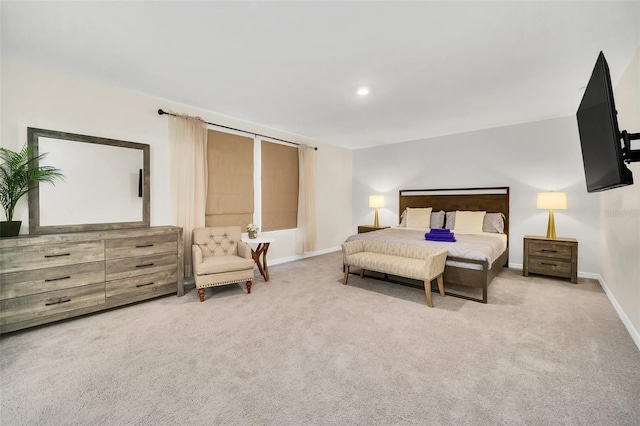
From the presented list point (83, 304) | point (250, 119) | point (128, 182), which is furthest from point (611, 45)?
point (83, 304)

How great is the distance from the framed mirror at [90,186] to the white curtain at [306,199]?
2801 millimetres

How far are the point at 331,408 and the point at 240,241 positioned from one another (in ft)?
9.39

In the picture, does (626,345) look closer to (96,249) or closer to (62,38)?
(96,249)

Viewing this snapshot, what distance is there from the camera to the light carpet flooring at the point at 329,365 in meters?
1.57

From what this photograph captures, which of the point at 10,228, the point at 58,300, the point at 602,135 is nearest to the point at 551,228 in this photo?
the point at 602,135

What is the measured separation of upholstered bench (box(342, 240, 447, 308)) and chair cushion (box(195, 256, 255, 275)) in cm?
145

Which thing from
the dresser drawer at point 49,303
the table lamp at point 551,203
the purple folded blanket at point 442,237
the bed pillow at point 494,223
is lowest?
the dresser drawer at point 49,303

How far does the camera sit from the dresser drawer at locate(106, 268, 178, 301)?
296cm

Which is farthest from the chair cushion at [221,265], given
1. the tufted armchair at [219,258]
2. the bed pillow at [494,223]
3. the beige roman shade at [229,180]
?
the bed pillow at [494,223]

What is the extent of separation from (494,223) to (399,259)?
2426 mm

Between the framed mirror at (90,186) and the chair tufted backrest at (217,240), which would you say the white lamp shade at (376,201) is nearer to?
the chair tufted backrest at (217,240)

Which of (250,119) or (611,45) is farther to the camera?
(250,119)

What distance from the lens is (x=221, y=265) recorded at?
3.35 metres

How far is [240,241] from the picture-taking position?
159 inches
